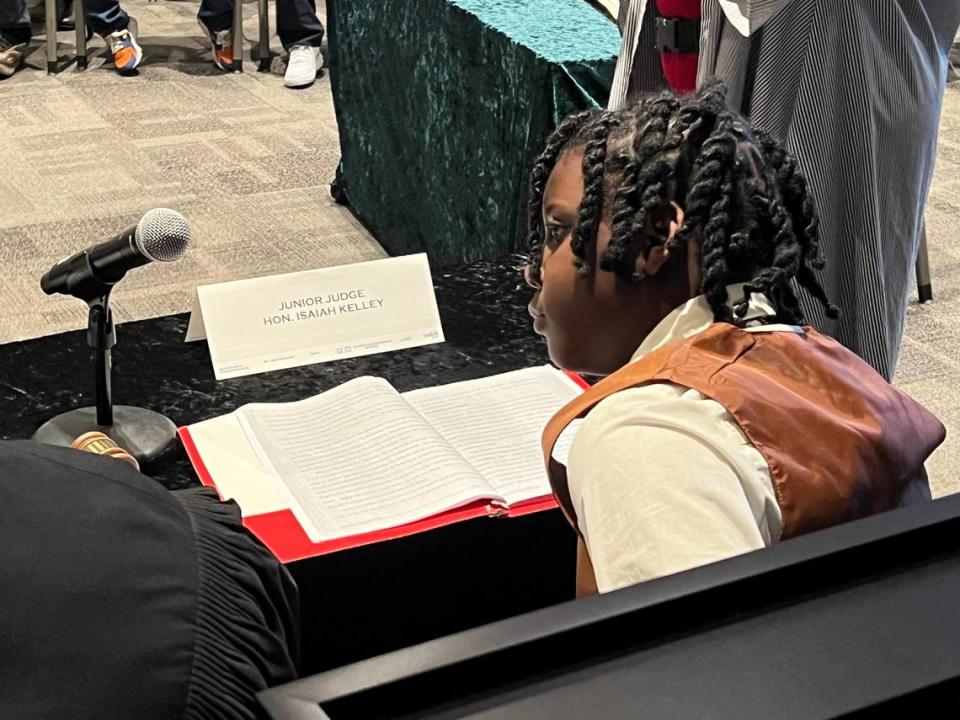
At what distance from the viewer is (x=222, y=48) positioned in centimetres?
444

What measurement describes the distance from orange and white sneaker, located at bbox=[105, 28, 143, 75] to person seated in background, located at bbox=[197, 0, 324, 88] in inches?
9.9

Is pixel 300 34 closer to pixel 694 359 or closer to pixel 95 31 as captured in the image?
pixel 95 31

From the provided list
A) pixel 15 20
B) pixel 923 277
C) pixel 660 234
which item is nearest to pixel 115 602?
pixel 660 234

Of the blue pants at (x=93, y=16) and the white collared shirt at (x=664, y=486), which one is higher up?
the white collared shirt at (x=664, y=486)

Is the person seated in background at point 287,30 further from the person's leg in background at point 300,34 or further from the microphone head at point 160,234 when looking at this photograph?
the microphone head at point 160,234

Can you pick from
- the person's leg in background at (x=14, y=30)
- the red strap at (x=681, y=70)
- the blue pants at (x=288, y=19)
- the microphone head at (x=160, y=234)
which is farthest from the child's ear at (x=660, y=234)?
the person's leg in background at (x=14, y=30)

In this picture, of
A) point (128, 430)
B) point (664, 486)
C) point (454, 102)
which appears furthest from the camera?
point (454, 102)

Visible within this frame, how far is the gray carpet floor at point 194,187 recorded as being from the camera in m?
2.71

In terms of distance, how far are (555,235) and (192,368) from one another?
0.56 m

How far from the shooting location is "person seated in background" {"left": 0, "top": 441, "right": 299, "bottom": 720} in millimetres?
490

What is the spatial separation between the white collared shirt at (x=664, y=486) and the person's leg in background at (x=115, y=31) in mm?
3828

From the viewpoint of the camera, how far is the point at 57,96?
13.3 feet

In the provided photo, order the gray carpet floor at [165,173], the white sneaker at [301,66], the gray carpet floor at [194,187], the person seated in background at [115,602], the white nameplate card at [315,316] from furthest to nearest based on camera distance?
the white sneaker at [301,66], the gray carpet floor at [165,173], the gray carpet floor at [194,187], the white nameplate card at [315,316], the person seated in background at [115,602]

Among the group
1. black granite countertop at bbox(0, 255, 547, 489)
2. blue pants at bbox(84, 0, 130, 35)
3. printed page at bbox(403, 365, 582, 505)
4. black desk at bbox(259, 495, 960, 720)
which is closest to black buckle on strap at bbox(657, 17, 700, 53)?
black granite countertop at bbox(0, 255, 547, 489)
